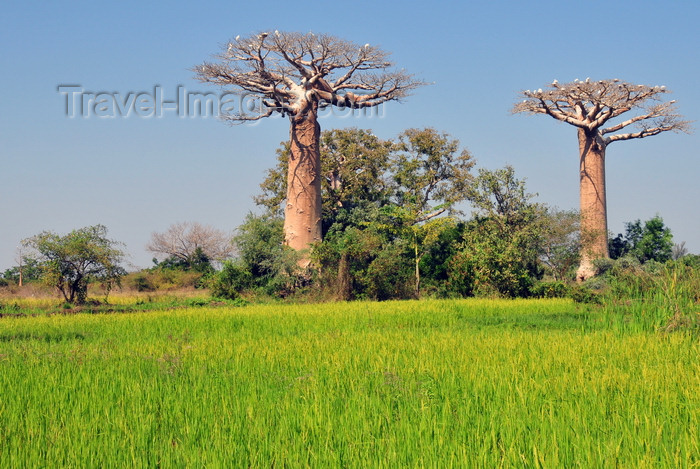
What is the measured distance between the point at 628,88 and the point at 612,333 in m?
18.7

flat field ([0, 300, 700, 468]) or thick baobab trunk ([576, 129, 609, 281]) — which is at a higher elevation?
thick baobab trunk ([576, 129, 609, 281])

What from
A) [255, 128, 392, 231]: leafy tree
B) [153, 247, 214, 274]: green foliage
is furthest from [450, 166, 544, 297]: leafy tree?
[153, 247, 214, 274]: green foliage

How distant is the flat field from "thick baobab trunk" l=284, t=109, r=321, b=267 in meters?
13.2

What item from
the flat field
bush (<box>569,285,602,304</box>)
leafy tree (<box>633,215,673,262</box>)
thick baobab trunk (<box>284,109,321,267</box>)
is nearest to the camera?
the flat field

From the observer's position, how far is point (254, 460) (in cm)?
390

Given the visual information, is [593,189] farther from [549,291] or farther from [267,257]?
[267,257]

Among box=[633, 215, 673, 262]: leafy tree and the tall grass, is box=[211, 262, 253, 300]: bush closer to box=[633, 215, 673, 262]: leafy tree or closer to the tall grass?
the tall grass

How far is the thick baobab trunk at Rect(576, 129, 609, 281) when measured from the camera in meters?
26.4

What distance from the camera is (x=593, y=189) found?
89.9 ft

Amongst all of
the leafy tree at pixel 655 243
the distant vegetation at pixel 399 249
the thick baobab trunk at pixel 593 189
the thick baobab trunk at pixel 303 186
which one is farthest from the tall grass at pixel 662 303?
the leafy tree at pixel 655 243

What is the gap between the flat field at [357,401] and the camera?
13.1 ft

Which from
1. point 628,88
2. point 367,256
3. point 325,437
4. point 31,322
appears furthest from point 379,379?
point 628,88

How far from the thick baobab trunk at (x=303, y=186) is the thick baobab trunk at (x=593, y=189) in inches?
424

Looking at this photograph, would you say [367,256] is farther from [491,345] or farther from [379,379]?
[379,379]
